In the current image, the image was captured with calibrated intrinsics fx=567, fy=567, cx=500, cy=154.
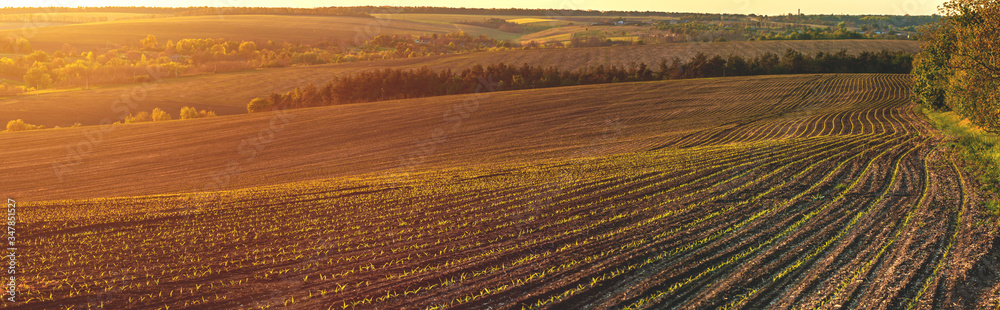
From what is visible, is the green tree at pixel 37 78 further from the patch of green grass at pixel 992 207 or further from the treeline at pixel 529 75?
the patch of green grass at pixel 992 207

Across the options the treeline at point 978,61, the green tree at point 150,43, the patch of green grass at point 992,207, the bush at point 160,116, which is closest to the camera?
the patch of green grass at point 992,207

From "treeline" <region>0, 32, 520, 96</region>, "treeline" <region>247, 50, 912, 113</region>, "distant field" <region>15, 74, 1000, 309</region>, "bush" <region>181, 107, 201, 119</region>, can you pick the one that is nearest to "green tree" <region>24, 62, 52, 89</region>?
"treeline" <region>0, 32, 520, 96</region>

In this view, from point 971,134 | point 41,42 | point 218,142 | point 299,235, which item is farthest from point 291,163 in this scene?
point 41,42

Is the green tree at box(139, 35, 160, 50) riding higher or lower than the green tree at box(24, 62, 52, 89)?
higher

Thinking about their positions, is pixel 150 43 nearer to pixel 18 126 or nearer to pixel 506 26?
pixel 18 126

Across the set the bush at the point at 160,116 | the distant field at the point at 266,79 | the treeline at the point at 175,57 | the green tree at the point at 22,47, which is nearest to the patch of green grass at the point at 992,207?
the distant field at the point at 266,79

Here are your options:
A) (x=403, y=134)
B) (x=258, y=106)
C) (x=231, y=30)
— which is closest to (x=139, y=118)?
(x=258, y=106)

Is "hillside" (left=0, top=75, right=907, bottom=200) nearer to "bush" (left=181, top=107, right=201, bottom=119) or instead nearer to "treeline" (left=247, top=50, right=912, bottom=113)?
"treeline" (left=247, top=50, right=912, bottom=113)
